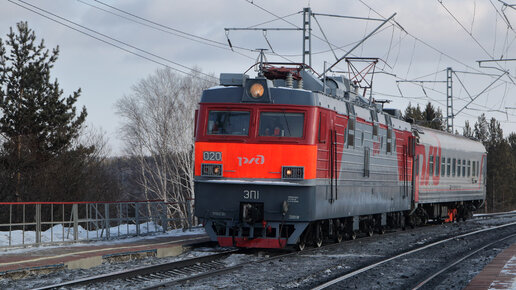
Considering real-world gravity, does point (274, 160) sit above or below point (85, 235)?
above

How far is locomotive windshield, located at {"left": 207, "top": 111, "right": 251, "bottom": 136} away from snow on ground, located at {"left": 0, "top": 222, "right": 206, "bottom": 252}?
4199mm

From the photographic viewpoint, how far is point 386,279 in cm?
1243

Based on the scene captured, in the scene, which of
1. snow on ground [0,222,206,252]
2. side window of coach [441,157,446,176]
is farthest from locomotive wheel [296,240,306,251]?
side window of coach [441,157,446,176]

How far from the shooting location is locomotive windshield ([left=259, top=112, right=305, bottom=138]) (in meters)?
15.7

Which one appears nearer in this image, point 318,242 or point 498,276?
point 498,276

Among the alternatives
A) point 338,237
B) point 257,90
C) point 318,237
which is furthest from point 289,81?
point 338,237

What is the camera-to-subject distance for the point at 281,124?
15.8 metres

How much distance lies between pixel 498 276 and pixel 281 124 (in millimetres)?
5730

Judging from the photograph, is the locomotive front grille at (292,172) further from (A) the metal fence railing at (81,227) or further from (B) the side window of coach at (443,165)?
(B) the side window of coach at (443,165)

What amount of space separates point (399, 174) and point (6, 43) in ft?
76.4

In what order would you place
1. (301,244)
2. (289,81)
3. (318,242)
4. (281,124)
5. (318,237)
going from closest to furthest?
(281,124)
(301,244)
(289,81)
(318,237)
(318,242)

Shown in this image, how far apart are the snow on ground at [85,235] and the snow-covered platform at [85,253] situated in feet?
0.72

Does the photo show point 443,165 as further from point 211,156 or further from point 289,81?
point 211,156

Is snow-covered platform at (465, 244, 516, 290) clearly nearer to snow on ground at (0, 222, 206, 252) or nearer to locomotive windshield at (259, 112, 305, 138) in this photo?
locomotive windshield at (259, 112, 305, 138)
